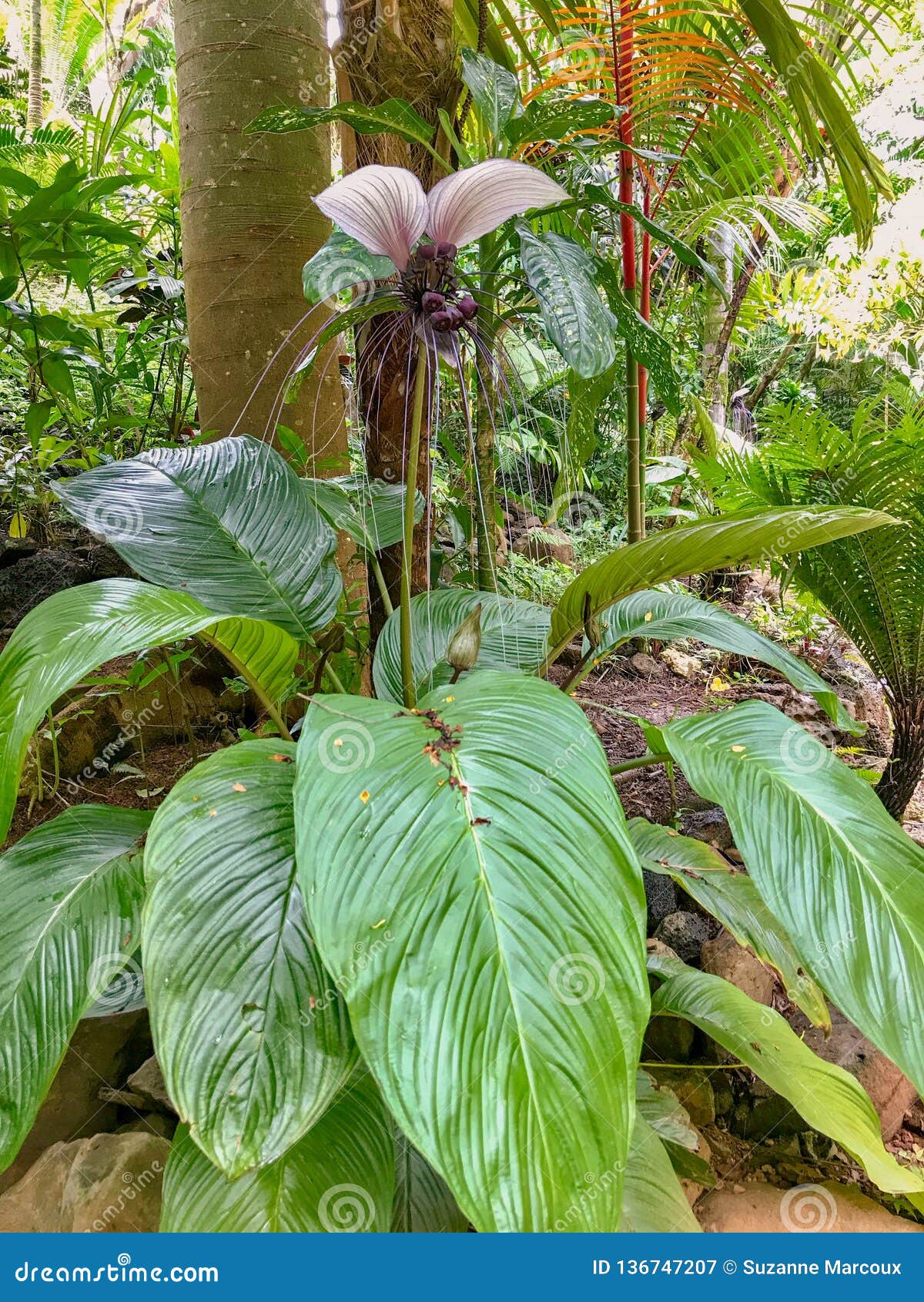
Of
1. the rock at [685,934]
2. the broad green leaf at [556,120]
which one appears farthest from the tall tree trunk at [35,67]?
the rock at [685,934]

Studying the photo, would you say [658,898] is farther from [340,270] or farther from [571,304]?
[340,270]

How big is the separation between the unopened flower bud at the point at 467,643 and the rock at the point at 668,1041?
0.74 metres

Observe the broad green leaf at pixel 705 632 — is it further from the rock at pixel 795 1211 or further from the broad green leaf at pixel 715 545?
the rock at pixel 795 1211

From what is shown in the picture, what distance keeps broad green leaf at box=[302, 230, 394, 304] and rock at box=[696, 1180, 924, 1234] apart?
1313mm

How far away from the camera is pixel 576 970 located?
22.0 inches

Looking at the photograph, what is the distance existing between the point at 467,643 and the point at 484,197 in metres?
0.47

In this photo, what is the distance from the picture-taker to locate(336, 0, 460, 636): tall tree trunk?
58.0 inches

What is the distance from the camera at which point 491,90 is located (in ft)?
3.92

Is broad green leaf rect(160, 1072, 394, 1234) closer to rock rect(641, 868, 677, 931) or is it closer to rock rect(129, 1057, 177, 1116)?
rock rect(129, 1057, 177, 1116)

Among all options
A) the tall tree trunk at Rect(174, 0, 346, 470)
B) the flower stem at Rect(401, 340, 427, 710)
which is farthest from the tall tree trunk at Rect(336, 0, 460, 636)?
the flower stem at Rect(401, 340, 427, 710)

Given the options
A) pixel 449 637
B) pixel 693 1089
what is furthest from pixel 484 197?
pixel 693 1089

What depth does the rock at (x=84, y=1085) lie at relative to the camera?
1090 millimetres
